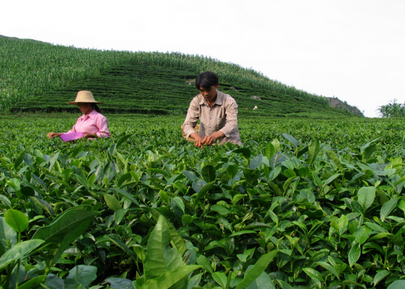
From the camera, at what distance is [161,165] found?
1.75 metres

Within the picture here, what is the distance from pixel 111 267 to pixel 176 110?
72.3 feet

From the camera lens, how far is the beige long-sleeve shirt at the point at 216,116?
13.5 ft

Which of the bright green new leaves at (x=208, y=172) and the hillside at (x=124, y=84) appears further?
the hillside at (x=124, y=84)

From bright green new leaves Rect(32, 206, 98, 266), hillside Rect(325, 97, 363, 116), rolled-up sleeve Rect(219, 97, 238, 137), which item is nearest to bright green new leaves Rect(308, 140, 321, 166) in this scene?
bright green new leaves Rect(32, 206, 98, 266)

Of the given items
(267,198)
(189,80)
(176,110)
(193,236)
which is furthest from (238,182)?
(189,80)

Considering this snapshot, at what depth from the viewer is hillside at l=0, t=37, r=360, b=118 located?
72.6 feet

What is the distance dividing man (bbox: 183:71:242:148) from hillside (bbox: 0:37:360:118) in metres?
18.0

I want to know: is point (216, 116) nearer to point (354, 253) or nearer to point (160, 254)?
point (354, 253)

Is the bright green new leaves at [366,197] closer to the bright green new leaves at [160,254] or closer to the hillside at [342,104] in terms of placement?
the bright green new leaves at [160,254]

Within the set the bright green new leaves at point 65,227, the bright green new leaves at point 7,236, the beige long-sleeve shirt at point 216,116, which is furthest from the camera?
the beige long-sleeve shirt at point 216,116

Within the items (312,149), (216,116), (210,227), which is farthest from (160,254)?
(216,116)

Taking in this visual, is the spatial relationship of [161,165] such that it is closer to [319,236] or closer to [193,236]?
[193,236]

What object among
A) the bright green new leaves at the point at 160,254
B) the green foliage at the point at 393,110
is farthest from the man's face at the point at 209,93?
the green foliage at the point at 393,110

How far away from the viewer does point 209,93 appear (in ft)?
13.3
